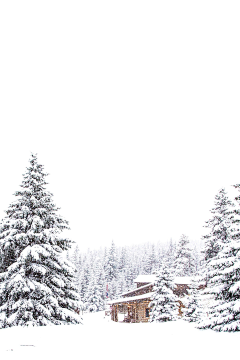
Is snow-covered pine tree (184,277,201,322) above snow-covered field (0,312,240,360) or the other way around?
the other way around

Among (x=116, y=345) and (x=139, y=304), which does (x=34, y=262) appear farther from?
(x=139, y=304)

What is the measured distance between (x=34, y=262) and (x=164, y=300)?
1397 cm

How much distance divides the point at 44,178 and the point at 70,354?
11168 millimetres

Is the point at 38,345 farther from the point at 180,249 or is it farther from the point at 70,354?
the point at 180,249

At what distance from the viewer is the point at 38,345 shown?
23.6 ft

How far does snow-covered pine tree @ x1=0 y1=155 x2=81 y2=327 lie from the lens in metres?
12.6

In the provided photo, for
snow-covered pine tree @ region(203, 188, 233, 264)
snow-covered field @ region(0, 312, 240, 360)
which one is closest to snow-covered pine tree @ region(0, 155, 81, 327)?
snow-covered field @ region(0, 312, 240, 360)

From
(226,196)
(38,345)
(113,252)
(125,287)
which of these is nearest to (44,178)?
(38,345)

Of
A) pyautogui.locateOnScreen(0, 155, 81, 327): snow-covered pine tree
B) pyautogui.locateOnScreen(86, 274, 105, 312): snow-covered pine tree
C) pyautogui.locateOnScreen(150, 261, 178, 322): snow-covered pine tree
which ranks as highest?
pyautogui.locateOnScreen(0, 155, 81, 327): snow-covered pine tree

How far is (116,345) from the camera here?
23.9ft

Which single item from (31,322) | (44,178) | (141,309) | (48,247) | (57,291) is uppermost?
(44,178)

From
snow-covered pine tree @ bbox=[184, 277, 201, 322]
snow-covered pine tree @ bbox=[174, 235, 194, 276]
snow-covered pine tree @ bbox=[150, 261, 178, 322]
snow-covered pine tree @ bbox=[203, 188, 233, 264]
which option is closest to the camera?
snow-covered pine tree @ bbox=[184, 277, 201, 322]

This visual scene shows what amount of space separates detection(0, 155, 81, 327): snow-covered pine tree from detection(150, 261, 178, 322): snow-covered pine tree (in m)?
10.7

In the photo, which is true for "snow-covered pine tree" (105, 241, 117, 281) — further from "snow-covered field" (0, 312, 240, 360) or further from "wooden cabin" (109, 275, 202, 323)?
"snow-covered field" (0, 312, 240, 360)
